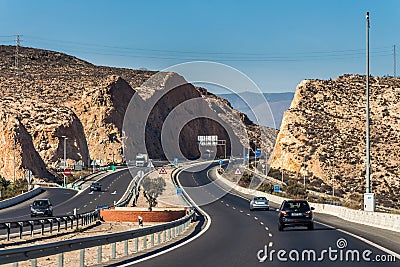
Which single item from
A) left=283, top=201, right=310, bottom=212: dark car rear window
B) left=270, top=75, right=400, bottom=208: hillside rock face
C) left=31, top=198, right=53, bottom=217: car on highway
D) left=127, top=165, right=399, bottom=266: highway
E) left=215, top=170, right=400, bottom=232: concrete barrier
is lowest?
left=31, top=198, right=53, bottom=217: car on highway

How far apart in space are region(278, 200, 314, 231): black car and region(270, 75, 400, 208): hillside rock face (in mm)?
46499

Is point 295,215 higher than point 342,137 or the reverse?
the reverse

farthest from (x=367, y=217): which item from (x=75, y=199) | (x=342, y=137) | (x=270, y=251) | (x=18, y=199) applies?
(x=342, y=137)

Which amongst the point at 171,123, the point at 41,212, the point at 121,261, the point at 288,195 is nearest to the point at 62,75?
the point at 171,123

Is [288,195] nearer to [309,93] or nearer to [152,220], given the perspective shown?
[152,220]

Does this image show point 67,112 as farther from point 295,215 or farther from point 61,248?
point 61,248

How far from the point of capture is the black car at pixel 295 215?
30719 mm

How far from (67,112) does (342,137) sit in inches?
2034

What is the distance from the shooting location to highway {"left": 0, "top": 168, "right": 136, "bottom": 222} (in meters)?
57.8

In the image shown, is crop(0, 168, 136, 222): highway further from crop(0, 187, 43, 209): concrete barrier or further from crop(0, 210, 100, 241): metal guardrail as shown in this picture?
crop(0, 210, 100, 241): metal guardrail

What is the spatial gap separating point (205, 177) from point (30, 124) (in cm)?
3207

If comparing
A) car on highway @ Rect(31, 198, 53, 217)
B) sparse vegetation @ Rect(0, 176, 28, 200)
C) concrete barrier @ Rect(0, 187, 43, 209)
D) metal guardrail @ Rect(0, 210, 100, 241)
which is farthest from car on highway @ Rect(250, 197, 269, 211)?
sparse vegetation @ Rect(0, 176, 28, 200)

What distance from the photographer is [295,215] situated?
31047mm

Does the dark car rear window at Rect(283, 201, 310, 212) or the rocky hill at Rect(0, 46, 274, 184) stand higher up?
the rocky hill at Rect(0, 46, 274, 184)
